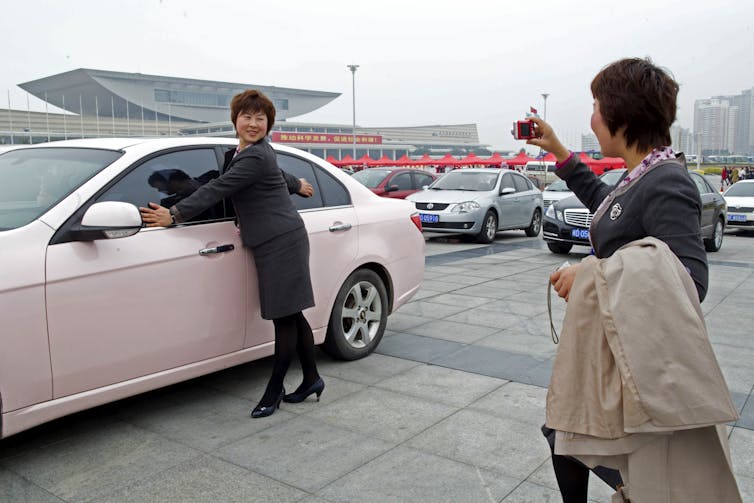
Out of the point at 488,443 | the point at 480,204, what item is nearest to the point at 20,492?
the point at 488,443

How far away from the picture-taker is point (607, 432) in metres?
1.59

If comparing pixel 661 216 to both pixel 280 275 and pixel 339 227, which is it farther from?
pixel 339 227

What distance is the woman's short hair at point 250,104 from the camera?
3.81 metres

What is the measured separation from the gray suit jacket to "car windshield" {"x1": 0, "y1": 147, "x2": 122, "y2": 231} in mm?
528

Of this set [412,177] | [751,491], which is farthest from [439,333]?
[412,177]

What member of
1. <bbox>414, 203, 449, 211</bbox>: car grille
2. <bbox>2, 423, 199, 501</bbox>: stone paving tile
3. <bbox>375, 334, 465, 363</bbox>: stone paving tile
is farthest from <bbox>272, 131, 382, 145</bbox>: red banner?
<bbox>2, 423, 199, 501</bbox>: stone paving tile

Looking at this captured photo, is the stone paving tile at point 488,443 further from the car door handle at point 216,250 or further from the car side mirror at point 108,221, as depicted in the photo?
the car side mirror at point 108,221

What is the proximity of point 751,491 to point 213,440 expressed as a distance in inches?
102

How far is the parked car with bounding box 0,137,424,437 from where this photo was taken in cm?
310

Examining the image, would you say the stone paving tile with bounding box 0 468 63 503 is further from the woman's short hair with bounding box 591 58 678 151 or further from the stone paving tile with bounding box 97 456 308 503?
the woman's short hair with bounding box 591 58 678 151

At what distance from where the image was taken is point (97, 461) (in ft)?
11.0

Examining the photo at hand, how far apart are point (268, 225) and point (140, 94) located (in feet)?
371

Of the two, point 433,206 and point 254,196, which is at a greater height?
point 254,196

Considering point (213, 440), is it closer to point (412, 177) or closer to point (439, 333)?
point (439, 333)
